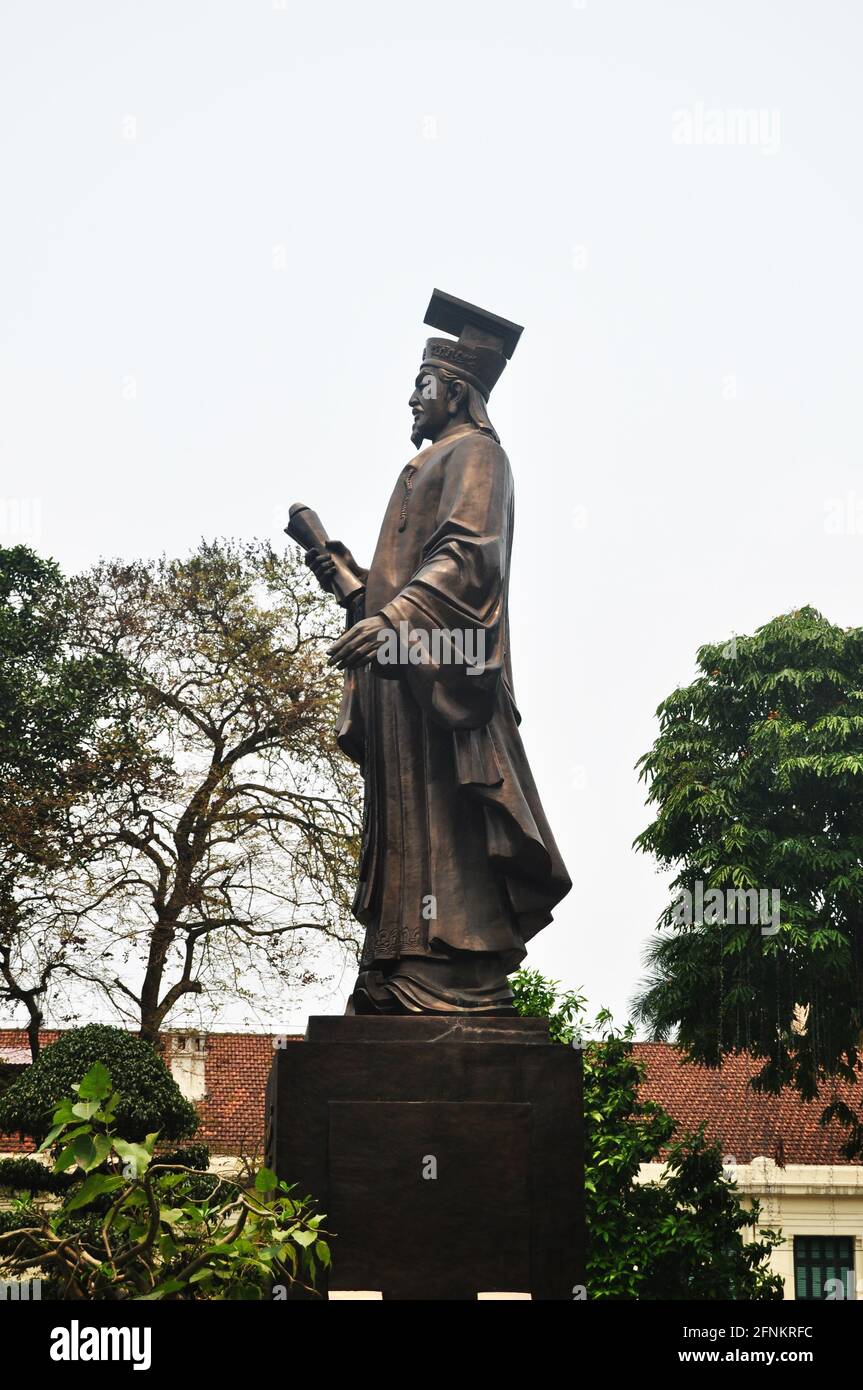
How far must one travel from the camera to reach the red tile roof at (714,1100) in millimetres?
25125

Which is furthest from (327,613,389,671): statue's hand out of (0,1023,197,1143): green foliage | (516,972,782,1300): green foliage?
(0,1023,197,1143): green foliage

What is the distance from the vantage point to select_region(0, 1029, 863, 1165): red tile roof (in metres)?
25.1

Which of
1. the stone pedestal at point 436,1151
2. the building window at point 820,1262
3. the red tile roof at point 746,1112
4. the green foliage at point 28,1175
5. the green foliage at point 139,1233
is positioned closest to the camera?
the green foliage at point 139,1233

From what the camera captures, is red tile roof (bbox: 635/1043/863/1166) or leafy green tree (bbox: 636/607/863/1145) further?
red tile roof (bbox: 635/1043/863/1166)

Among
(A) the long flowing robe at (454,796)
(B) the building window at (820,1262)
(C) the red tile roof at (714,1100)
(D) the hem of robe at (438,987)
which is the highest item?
(A) the long flowing robe at (454,796)

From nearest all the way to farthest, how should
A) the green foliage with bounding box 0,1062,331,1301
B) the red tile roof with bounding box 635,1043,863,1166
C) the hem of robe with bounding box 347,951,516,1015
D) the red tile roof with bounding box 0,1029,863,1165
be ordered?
the green foliage with bounding box 0,1062,331,1301
the hem of robe with bounding box 347,951,516,1015
the red tile roof with bounding box 0,1029,863,1165
the red tile roof with bounding box 635,1043,863,1166

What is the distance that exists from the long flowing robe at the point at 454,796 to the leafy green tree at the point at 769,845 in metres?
13.2

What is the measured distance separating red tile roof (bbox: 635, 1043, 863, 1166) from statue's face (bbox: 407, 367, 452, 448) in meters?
20.3

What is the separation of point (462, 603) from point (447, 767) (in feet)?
1.93

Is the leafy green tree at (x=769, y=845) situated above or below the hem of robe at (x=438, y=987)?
above

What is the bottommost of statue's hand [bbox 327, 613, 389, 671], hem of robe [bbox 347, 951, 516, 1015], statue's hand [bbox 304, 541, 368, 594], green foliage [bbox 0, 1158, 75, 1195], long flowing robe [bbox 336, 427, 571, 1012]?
green foliage [bbox 0, 1158, 75, 1195]

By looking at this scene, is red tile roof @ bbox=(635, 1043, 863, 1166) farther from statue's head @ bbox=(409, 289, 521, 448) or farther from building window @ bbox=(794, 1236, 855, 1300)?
statue's head @ bbox=(409, 289, 521, 448)

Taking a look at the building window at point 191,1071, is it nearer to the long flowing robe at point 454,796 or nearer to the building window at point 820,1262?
the building window at point 820,1262

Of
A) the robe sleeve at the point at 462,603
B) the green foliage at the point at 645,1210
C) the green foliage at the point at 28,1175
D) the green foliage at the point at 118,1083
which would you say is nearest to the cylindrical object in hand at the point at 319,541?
the robe sleeve at the point at 462,603
